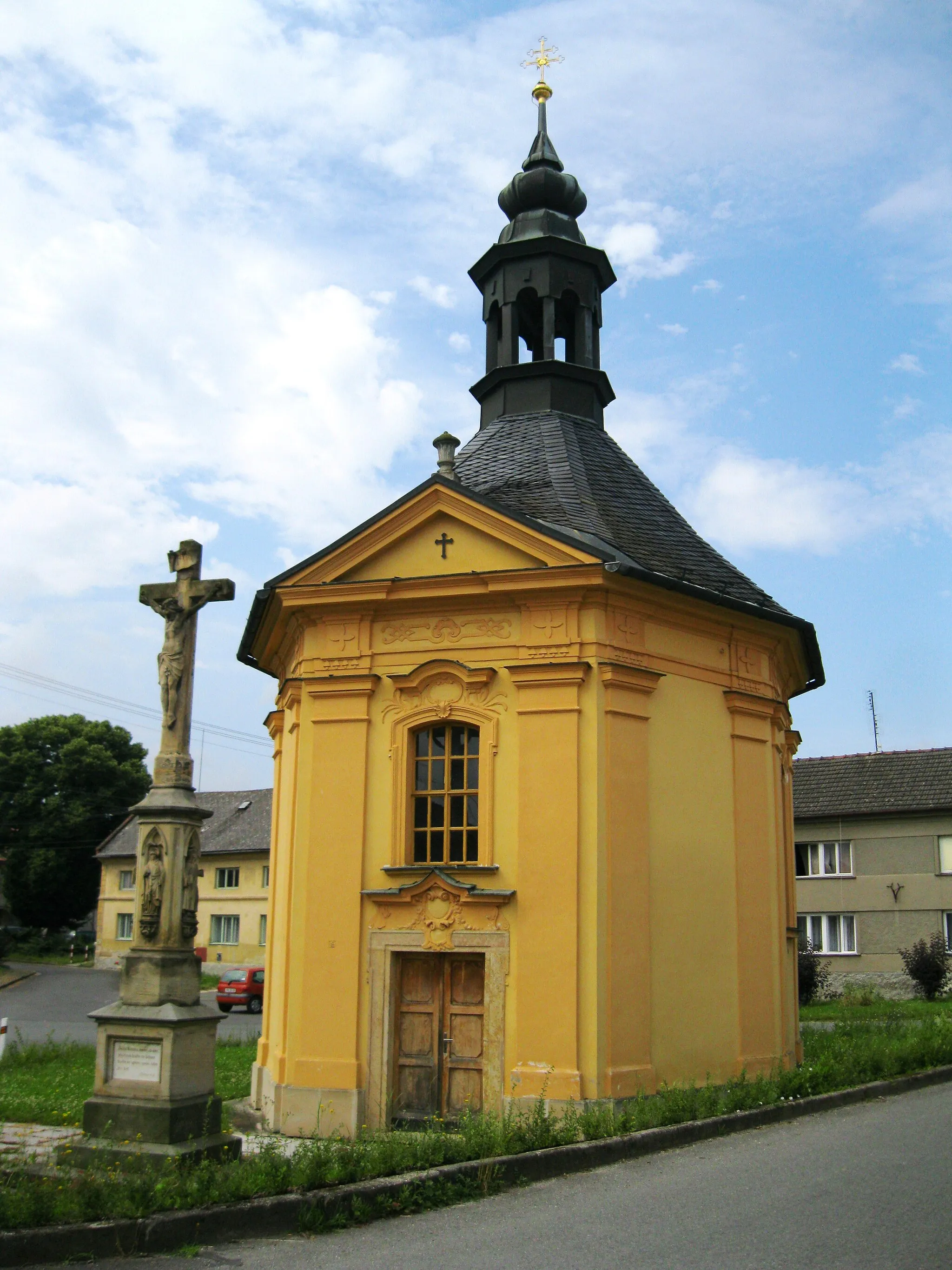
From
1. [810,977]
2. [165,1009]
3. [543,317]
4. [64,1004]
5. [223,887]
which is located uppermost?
[543,317]

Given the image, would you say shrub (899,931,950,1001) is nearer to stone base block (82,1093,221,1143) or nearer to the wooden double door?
the wooden double door

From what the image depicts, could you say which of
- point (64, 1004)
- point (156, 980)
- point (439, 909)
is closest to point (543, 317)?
point (439, 909)

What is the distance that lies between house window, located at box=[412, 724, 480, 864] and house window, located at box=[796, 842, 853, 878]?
2189cm

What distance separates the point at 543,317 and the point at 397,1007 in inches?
422

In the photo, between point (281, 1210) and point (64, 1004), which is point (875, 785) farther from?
point (281, 1210)

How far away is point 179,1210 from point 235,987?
2637 cm

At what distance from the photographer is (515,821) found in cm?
1317

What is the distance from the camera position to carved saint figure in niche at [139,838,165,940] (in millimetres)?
9422

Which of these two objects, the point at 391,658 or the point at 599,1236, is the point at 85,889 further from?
the point at 599,1236

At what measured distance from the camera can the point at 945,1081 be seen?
1430 centimetres

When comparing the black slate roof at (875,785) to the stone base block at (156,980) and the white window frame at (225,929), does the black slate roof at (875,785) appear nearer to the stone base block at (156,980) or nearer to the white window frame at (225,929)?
the white window frame at (225,929)

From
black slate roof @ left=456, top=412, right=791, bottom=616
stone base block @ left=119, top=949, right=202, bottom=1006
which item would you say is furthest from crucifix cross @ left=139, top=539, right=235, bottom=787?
black slate roof @ left=456, top=412, right=791, bottom=616

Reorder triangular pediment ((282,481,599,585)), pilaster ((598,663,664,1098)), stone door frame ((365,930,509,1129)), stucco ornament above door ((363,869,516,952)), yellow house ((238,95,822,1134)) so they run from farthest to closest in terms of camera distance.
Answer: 1. triangular pediment ((282,481,599,585))
2. stucco ornament above door ((363,869,516,952))
3. yellow house ((238,95,822,1134))
4. stone door frame ((365,930,509,1129))
5. pilaster ((598,663,664,1098))

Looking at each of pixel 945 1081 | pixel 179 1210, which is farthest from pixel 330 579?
pixel 945 1081
